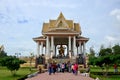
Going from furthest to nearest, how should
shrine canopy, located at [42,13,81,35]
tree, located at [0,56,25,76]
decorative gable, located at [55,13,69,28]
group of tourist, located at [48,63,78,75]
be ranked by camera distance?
decorative gable, located at [55,13,69,28] < shrine canopy, located at [42,13,81,35] < tree, located at [0,56,25,76] < group of tourist, located at [48,63,78,75]

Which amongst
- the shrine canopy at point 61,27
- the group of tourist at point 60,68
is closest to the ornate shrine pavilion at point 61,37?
the shrine canopy at point 61,27

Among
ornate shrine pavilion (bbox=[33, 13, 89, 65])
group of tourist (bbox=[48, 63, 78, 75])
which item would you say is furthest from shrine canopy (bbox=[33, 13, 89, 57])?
group of tourist (bbox=[48, 63, 78, 75])

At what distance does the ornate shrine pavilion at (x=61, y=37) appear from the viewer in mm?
60094

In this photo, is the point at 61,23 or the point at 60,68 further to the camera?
the point at 61,23

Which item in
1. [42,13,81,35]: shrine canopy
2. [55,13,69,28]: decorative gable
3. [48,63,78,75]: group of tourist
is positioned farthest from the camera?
[55,13,69,28]: decorative gable

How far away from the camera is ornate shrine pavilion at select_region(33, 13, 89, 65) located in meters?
60.1

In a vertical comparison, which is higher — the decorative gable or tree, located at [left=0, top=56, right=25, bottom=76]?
the decorative gable

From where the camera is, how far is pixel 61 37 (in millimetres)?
62625

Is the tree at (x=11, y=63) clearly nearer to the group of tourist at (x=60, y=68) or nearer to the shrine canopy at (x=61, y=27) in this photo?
the group of tourist at (x=60, y=68)

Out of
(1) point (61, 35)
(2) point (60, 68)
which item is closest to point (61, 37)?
(1) point (61, 35)

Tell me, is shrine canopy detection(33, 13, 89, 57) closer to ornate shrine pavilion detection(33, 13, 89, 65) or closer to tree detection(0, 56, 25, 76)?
ornate shrine pavilion detection(33, 13, 89, 65)

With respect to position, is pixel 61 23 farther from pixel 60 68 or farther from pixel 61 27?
pixel 60 68

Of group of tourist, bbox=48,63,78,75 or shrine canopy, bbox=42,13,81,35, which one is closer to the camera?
group of tourist, bbox=48,63,78,75

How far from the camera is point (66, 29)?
60438 mm
